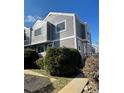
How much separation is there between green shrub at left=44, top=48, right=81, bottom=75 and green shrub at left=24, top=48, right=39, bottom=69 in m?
0.13

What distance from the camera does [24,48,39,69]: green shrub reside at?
2.64 metres

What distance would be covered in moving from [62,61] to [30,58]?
14.2 inches

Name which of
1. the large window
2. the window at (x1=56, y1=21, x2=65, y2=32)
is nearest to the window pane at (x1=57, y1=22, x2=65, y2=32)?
the window at (x1=56, y1=21, x2=65, y2=32)

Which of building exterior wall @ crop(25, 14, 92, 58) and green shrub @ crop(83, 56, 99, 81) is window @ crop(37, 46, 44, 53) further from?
green shrub @ crop(83, 56, 99, 81)

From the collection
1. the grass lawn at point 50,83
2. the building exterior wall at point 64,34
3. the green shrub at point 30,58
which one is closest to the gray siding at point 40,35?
the building exterior wall at point 64,34

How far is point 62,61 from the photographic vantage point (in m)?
2.65

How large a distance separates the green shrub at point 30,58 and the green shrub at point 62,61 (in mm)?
135

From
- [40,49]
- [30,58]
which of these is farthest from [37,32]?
[30,58]

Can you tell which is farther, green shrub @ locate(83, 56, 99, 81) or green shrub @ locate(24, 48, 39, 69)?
green shrub @ locate(24, 48, 39, 69)

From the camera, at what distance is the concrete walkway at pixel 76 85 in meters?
2.54

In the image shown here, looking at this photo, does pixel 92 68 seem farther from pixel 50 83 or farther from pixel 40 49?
pixel 40 49

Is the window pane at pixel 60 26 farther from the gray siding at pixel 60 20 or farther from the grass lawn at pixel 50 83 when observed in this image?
the grass lawn at pixel 50 83

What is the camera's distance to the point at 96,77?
100 inches
